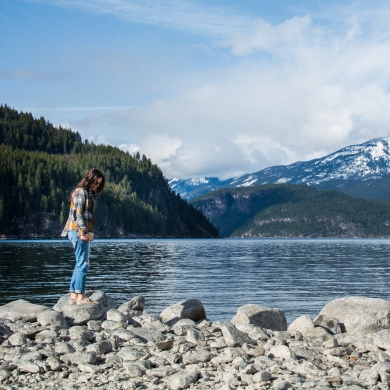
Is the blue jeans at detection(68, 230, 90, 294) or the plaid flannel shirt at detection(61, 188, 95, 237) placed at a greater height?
the plaid flannel shirt at detection(61, 188, 95, 237)

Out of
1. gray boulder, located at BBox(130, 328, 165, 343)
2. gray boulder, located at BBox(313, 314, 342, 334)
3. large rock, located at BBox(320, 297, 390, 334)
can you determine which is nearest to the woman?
gray boulder, located at BBox(130, 328, 165, 343)

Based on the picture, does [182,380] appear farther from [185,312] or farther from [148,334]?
[185,312]

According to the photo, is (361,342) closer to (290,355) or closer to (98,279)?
(290,355)

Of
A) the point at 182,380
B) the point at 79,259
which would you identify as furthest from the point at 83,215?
the point at 182,380

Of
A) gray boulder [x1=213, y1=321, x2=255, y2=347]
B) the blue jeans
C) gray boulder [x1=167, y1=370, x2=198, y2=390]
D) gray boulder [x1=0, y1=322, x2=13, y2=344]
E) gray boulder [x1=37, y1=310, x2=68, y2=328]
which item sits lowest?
gray boulder [x1=167, y1=370, x2=198, y2=390]

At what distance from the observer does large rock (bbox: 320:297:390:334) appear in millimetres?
18281

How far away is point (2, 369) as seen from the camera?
11477 millimetres

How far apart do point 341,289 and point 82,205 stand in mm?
25746

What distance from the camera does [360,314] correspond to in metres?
18.8

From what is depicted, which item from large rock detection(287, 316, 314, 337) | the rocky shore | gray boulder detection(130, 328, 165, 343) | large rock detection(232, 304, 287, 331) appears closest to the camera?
the rocky shore

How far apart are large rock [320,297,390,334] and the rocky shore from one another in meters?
0.04

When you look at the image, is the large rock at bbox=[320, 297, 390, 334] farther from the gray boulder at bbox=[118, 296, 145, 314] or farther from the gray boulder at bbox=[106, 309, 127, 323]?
the gray boulder at bbox=[106, 309, 127, 323]

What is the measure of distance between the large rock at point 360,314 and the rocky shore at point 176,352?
0.14ft

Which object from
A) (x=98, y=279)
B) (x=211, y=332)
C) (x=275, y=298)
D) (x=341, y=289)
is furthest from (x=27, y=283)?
(x=211, y=332)
